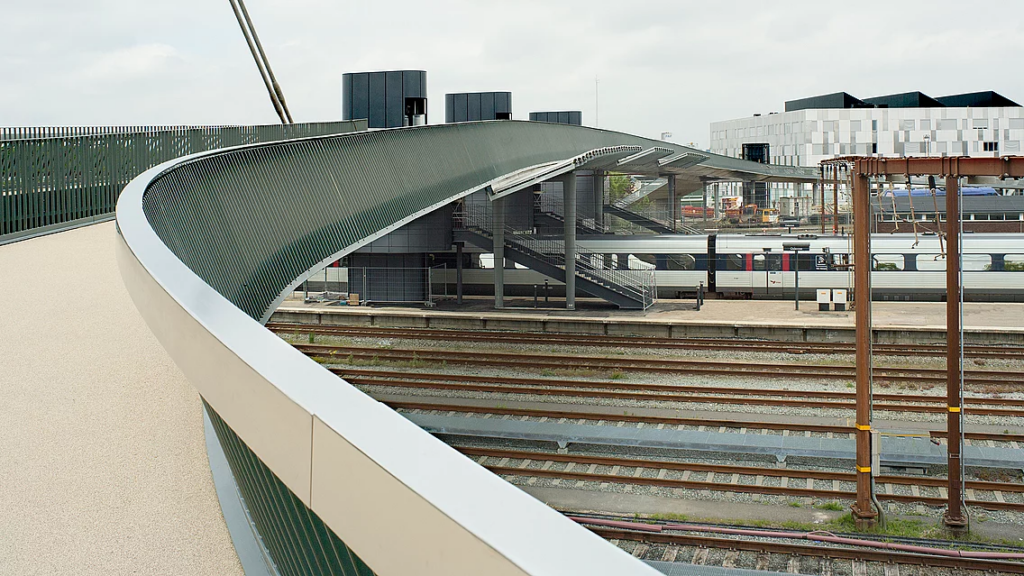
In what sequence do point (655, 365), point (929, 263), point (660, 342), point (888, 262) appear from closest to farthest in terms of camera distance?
point (655, 365), point (660, 342), point (929, 263), point (888, 262)

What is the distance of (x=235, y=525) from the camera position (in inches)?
134

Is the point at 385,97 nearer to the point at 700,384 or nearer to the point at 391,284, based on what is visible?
the point at 391,284

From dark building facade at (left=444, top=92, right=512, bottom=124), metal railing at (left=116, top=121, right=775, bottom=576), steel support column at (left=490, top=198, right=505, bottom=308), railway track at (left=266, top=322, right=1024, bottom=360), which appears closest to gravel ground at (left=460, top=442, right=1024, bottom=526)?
railway track at (left=266, top=322, right=1024, bottom=360)

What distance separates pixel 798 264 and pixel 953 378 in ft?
66.1

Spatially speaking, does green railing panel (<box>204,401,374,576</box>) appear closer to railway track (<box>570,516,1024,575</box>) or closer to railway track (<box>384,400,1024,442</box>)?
railway track (<box>570,516,1024,575</box>)

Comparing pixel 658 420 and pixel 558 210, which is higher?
pixel 558 210

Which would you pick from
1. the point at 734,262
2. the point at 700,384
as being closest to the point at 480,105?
the point at 734,262

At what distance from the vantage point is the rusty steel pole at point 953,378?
11703 millimetres

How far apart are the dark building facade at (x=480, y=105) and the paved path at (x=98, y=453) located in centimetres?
3299

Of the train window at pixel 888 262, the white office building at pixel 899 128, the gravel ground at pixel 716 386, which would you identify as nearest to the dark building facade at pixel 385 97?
the gravel ground at pixel 716 386

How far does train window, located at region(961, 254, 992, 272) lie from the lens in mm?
31328

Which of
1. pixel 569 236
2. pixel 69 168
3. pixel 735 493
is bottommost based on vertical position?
pixel 735 493

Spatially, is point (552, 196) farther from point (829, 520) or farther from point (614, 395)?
point (829, 520)

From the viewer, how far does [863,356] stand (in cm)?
1249
